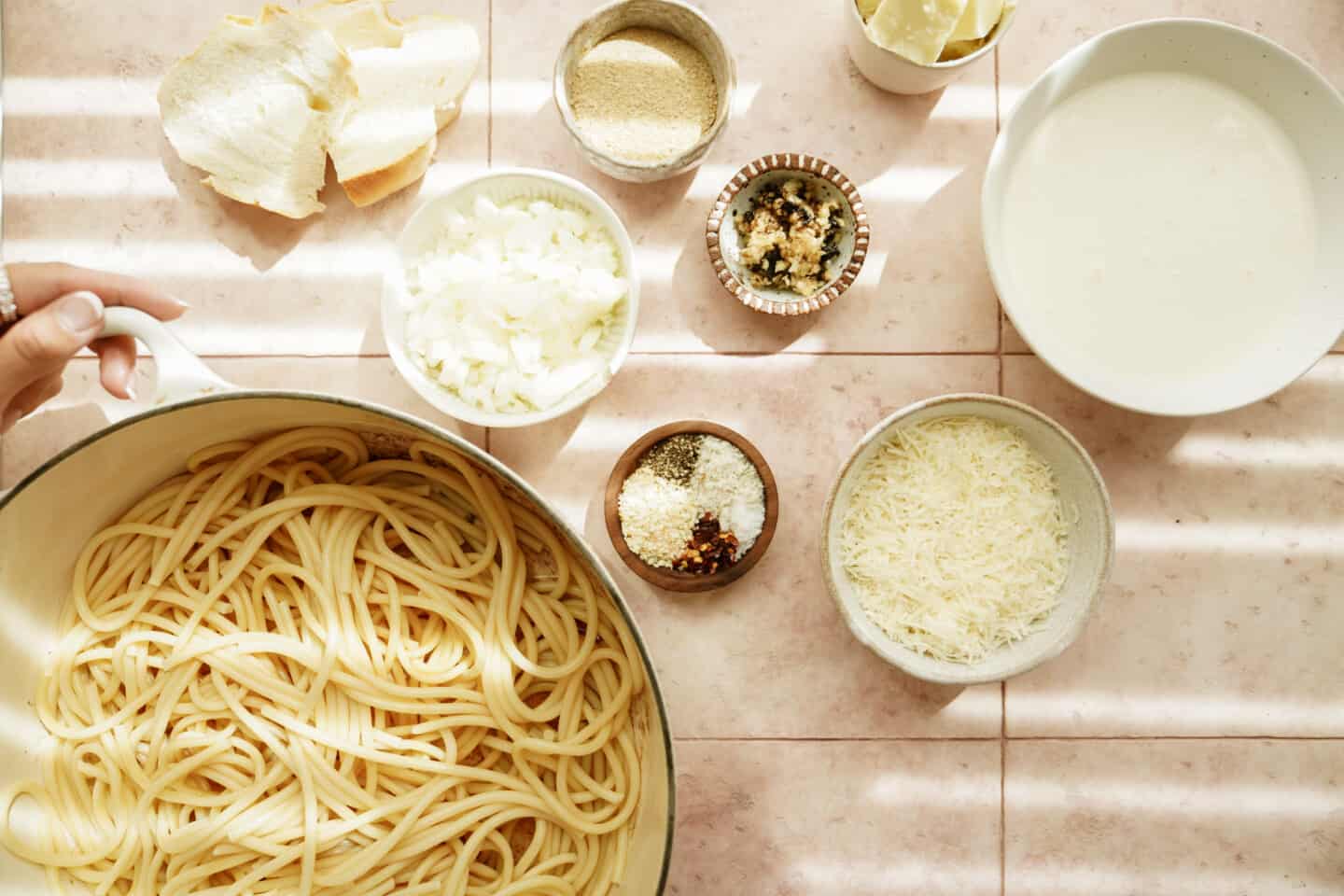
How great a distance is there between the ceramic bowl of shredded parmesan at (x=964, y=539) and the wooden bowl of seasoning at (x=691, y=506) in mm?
105

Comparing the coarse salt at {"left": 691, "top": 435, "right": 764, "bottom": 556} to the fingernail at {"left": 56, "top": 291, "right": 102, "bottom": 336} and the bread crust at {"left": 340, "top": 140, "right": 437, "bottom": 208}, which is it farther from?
the fingernail at {"left": 56, "top": 291, "right": 102, "bottom": 336}

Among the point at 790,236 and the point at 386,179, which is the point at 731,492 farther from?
the point at 386,179

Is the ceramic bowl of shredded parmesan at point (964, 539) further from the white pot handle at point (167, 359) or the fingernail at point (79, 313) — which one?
the fingernail at point (79, 313)

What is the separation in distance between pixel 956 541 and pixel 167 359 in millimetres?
909

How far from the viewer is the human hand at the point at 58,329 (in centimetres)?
99

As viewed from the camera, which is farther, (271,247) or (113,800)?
(271,247)

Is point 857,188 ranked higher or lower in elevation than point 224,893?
higher

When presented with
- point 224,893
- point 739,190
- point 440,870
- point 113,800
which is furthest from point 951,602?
point 113,800

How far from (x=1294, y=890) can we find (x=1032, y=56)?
1.19 m

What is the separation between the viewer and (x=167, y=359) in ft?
3.27

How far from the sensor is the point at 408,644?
1.23 metres

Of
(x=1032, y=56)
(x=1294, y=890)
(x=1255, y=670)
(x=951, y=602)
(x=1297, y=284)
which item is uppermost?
(x=1032, y=56)

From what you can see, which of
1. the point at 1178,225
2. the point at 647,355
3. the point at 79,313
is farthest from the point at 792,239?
the point at 79,313

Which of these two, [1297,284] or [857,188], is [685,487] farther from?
[1297,284]
